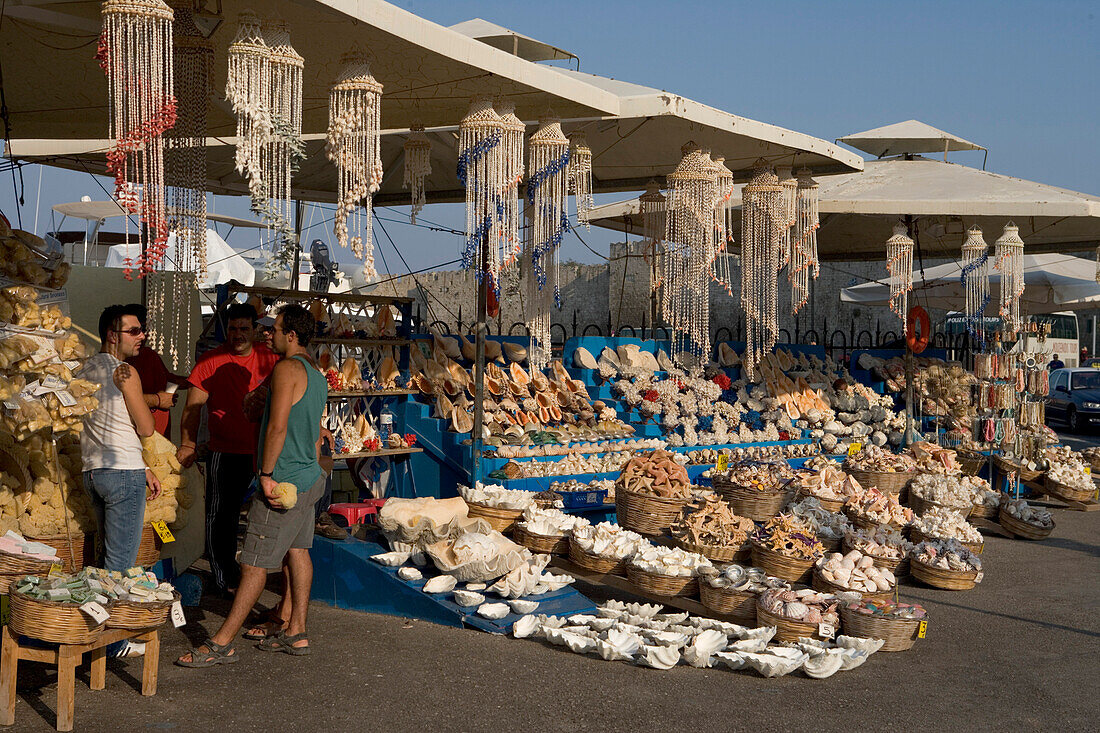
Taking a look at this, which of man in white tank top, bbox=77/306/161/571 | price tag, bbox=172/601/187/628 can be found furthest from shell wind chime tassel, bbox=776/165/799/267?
price tag, bbox=172/601/187/628

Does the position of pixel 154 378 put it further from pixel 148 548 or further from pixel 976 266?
pixel 976 266

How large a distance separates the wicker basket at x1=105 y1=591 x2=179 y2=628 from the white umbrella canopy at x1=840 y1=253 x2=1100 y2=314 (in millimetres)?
9434

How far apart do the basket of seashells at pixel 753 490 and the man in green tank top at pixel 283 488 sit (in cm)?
337

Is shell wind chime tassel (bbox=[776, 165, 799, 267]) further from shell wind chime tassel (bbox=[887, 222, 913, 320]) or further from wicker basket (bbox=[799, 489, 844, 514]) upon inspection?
wicker basket (bbox=[799, 489, 844, 514])

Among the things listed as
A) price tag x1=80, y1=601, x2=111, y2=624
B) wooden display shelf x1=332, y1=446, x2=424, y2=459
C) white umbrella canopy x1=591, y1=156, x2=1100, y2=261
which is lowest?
price tag x1=80, y1=601, x2=111, y2=624

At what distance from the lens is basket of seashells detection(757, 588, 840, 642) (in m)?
4.68

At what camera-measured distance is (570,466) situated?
7.21 meters

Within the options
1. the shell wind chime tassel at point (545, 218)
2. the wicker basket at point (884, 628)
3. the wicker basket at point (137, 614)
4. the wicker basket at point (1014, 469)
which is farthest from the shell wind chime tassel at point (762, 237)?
the wicker basket at point (137, 614)

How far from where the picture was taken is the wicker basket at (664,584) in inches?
204

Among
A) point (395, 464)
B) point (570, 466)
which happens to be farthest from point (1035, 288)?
point (395, 464)

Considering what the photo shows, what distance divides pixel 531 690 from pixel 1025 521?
222 inches

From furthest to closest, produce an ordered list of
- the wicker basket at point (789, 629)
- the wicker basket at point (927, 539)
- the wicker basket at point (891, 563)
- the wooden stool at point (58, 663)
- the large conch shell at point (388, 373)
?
the large conch shell at point (388, 373)
the wicker basket at point (927, 539)
the wicker basket at point (891, 563)
the wicker basket at point (789, 629)
the wooden stool at point (58, 663)

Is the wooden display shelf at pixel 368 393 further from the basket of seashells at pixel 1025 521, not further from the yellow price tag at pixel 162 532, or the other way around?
the basket of seashells at pixel 1025 521

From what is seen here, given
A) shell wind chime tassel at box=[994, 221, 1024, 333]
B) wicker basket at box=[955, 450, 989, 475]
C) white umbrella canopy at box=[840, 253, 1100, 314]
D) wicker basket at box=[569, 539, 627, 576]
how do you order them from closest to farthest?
wicker basket at box=[569, 539, 627, 576], shell wind chime tassel at box=[994, 221, 1024, 333], wicker basket at box=[955, 450, 989, 475], white umbrella canopy at box=[840, 253, 1100, 314]
